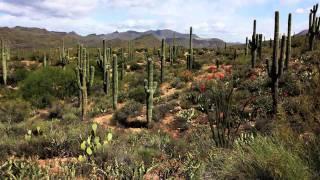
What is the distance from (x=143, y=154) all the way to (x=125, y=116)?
32.2 feet

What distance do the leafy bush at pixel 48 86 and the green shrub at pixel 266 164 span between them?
1937cm

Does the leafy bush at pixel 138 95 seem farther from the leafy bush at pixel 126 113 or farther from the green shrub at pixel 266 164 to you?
the green shrub at pixel 266 164

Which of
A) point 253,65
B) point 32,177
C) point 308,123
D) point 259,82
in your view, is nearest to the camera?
point 308,123

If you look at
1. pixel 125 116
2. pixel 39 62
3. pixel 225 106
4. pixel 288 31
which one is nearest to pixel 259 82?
pixel 288 31

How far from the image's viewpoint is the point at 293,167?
444 centimetres

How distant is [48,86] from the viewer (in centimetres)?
2483

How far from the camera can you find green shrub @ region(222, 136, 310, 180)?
14.6 feet

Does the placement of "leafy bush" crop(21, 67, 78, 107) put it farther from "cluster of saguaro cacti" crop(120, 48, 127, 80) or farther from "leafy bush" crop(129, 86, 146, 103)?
"leafy bush" crop(129, 86, 146, 103)

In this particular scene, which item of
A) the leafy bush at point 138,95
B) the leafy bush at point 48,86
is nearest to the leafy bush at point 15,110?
the leafy bush at point 48,86

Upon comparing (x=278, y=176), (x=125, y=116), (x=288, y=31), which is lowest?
(x=125, y=116)

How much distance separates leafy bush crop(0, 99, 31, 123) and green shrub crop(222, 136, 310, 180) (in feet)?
52.4

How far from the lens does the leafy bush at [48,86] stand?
23.6 meters

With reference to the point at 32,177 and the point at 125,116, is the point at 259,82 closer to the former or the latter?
the point at 125,116

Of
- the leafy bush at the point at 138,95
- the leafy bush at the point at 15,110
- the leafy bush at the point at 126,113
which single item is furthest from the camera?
the leafy bush at the point at 138,95
